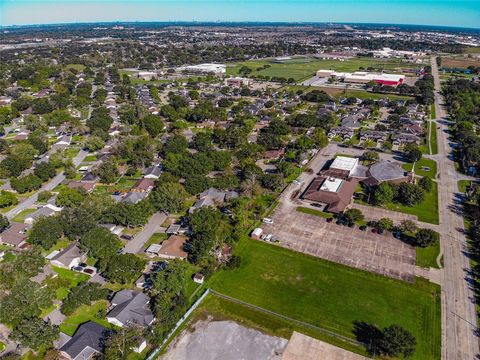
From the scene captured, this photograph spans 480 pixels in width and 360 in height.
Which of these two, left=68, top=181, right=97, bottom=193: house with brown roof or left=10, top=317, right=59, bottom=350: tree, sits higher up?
left=10, top=317, right=59, bottom=350: tree

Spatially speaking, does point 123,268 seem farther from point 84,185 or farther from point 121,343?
point 84,185

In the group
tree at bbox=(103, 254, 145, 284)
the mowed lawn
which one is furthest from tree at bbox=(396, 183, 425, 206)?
tree at bbox=(103, 254, 145, 284)

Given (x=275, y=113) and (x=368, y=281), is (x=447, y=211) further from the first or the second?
(x=275, y=113)

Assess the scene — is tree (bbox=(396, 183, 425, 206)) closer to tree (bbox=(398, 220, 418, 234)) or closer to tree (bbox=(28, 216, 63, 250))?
tree (bbox=(398, 220, 418, 234))

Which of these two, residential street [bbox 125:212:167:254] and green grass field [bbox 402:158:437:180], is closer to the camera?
residential street [bbox 125:212:167:254]

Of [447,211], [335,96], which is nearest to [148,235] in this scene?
[447,211]

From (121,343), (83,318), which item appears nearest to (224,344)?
(121,343)

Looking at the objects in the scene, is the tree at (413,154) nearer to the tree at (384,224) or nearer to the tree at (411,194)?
the tree at (411,194)
